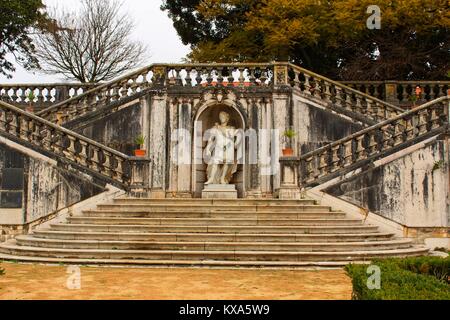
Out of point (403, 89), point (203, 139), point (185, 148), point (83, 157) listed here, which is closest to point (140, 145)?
point (185, 148)

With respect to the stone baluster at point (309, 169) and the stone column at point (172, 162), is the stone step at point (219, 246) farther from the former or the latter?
the stone column at point (172, 162)

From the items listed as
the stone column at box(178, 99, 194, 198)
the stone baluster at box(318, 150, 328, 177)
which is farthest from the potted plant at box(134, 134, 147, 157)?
the stone baluster at box(318, 150, 328, 177)

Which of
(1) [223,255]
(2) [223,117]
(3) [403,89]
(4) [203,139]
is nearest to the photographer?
(1) [223,255]

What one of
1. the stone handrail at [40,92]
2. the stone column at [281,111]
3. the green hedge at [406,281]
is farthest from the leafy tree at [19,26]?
the green hedge at [406,281]

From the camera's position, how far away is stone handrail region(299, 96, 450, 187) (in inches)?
496

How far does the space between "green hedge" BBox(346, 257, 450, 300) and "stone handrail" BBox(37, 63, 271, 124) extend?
9.94 m

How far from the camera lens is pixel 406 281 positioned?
5449 millimetres

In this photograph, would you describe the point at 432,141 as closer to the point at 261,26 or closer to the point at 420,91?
the point at 420,91

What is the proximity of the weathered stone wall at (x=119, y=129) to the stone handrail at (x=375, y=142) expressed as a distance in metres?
5.75

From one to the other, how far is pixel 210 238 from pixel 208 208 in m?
1.84

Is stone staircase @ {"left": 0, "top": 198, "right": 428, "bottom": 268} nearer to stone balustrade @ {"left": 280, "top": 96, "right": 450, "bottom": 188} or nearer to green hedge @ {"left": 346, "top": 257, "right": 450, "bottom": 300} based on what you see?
stone balustrade @ {"left": 280, "top": 96, "right": 450, "bottom": 188}

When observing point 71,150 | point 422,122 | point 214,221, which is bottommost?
point 214,221

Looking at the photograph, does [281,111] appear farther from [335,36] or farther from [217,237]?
[335,36]
